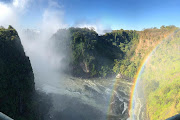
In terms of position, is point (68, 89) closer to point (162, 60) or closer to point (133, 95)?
point (133, 95)

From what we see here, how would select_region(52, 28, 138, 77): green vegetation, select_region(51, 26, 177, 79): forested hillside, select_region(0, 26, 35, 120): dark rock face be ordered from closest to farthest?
select_region(0, 26, 35, 120): dark rock face < select_region(51, 26, 177, 79): forested hillside < select_region(52, 28, 138, 77): green vegetation

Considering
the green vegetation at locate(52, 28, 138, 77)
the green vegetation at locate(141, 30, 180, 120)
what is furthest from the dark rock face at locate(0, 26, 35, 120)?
the green vegetation at locate(52, 28, 138, 77)

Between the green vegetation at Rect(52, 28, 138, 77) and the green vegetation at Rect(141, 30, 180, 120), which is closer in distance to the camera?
the green vegetation at Rect(141, 30, 180, 120)

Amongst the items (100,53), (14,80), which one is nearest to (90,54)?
(100,53)

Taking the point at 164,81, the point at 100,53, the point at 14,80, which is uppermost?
the point at 100,53

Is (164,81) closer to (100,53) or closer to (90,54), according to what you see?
(90,54)

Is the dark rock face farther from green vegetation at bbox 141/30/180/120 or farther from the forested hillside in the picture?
the forested hillside

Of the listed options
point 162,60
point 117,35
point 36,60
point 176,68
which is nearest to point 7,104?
A: point 176,68

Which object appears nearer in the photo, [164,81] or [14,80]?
[14,80]
